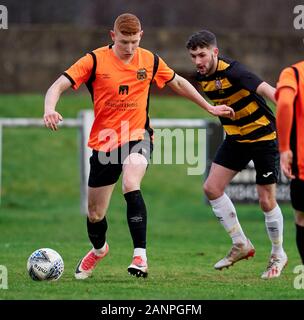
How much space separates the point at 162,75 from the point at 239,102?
830mm

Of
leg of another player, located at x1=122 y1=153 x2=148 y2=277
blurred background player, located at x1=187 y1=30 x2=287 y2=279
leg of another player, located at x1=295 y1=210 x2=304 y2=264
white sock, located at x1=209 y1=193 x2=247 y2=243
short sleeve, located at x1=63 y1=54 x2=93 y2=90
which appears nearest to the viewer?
leg of another player, located at x1=295 y1=210 x2=304 y2=264

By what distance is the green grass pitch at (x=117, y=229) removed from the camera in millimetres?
9070

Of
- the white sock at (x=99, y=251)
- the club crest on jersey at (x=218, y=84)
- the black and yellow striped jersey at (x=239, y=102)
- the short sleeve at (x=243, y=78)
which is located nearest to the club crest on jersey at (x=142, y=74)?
the black and yellow striped jersey at (x=239, y=102)

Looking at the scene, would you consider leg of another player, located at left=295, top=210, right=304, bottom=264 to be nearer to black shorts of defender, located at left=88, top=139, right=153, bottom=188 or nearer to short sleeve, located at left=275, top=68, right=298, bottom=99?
short sleeve, located at left=275, top=68, right=298, bottom=99

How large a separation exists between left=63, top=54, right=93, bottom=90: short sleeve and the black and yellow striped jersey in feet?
3.93

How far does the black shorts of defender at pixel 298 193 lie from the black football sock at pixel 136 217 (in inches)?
77.4

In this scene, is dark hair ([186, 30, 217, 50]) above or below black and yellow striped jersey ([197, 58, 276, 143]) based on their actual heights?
above

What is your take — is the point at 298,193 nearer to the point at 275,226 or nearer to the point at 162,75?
the point at 275,226

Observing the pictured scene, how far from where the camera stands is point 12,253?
12.5 meters

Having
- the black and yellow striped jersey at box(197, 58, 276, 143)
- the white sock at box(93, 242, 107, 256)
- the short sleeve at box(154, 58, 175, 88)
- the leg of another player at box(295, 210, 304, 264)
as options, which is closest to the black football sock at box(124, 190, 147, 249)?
the white sock at box(93, 242, 107, 256)

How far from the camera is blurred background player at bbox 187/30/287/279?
399 inches

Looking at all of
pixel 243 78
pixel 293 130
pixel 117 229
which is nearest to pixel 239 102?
pixel 243 78

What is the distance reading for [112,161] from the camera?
32.7ft

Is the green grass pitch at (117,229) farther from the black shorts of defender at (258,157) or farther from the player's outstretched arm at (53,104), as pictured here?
the player's outstretched arm at (53,104)
